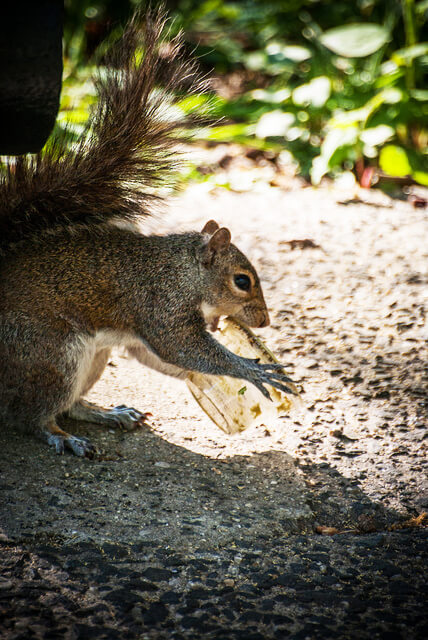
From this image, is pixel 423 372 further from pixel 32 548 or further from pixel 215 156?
pixel 215 156

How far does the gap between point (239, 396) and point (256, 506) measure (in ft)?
1.96

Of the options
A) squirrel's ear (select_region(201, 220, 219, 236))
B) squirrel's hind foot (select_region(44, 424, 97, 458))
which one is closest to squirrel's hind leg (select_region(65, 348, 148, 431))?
squirrel's hind foot (select_region(44, 424, 97, 458))

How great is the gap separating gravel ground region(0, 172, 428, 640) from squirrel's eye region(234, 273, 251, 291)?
43cm

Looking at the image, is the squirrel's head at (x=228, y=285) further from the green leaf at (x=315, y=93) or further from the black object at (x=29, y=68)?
the green leaf at (x=315, y=93)

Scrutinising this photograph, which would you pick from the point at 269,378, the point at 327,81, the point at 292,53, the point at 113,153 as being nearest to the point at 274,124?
the point at 327,81

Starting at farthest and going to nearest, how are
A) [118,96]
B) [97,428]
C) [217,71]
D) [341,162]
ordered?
[217,71]
[341,162]
[97,428]
[118,96]

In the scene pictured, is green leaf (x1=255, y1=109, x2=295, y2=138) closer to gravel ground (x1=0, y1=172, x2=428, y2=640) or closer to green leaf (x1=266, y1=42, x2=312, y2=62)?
green leaf (x1=266, y1=42, x2=312, y2=62)

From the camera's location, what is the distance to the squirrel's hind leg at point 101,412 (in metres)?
2.53

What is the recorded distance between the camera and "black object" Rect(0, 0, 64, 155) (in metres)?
1.74

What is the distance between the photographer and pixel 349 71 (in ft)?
18.0

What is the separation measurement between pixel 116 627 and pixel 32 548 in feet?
1.20

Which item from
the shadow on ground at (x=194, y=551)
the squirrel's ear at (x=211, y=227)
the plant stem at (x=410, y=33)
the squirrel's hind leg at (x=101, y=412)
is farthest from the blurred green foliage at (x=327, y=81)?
the shadow on ground at (x=194, y=551)

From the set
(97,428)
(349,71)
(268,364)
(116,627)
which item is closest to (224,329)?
(268,364)

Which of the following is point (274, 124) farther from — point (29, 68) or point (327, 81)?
point (29, 68)
